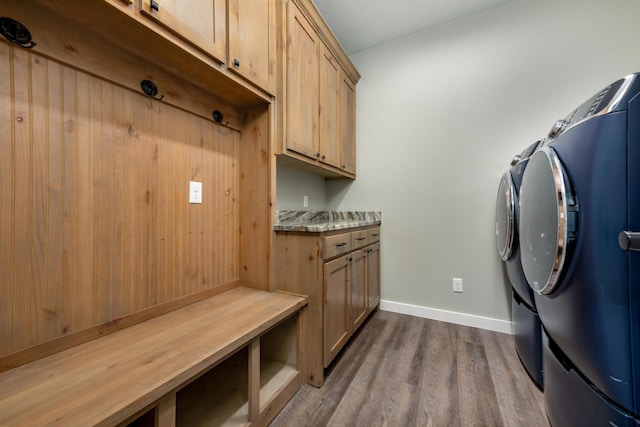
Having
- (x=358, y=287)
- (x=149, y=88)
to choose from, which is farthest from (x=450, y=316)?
(x=149, y=88)

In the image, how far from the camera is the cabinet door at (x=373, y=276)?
2.07 meters

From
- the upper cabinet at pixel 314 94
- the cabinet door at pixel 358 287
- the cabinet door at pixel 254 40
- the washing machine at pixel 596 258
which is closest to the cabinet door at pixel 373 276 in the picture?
the cabinet door at pixel 358 287

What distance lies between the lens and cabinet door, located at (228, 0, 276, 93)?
1.18 metres

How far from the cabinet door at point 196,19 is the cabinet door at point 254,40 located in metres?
0.05

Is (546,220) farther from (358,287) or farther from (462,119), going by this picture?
(462,119)

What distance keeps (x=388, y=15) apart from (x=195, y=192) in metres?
2.18

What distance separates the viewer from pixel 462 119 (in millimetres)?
2090

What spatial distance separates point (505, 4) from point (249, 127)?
7.61ft

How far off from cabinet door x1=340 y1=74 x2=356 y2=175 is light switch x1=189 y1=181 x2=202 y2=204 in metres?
1.29

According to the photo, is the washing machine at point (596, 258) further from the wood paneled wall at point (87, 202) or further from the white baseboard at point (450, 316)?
the wood paneled wall at point (87, 202)

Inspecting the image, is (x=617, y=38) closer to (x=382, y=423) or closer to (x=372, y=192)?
(x=372, y=192)

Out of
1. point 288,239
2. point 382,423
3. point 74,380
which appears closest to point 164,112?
point 288,239

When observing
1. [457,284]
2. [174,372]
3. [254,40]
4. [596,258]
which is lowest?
[457,284]

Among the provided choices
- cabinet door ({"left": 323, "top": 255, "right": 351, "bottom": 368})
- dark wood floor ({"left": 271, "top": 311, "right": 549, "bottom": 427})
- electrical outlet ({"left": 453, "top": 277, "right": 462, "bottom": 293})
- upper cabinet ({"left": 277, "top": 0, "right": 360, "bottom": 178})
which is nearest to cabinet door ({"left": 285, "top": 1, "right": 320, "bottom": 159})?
upper cabinet ({"left": 277, "top": 0, "right": 360, "bottom": 178})
